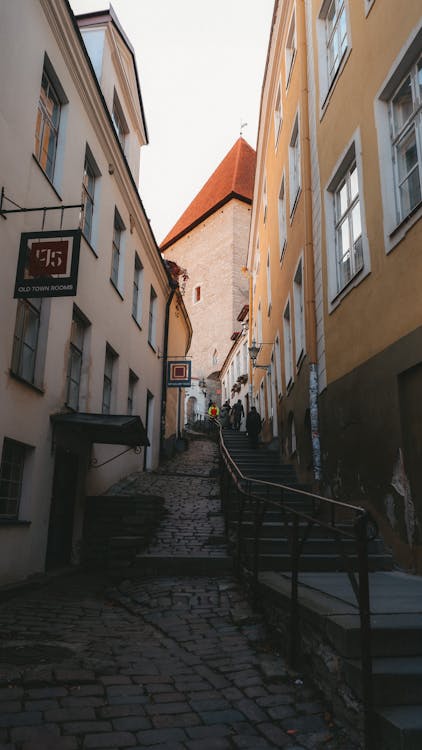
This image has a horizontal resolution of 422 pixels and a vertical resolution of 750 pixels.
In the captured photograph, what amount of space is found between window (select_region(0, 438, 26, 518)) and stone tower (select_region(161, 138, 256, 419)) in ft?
114

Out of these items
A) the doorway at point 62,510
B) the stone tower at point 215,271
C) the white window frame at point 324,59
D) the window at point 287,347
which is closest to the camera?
the doorway at point 62,510

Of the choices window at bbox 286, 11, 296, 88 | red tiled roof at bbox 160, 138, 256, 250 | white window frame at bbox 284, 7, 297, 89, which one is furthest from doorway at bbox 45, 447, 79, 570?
red tiled roof at bbox 160, 138, 256, 250

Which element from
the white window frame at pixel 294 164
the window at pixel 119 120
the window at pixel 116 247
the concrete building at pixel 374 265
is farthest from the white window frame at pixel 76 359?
the window at pixel 119 120

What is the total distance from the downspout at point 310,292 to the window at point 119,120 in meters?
4.53

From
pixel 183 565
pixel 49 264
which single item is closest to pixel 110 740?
pixel 183 565

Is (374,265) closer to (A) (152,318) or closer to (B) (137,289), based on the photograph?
(B) (137,289)

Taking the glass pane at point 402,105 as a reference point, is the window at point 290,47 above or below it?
→ above

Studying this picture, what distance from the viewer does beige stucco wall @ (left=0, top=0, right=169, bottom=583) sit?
750 centimetres

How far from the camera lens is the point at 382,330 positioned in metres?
7.23

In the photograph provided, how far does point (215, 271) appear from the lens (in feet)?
153

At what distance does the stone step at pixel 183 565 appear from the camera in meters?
7.67

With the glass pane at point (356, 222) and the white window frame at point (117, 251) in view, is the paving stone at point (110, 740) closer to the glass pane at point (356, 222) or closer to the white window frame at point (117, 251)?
the glass pane at point (356, 222)

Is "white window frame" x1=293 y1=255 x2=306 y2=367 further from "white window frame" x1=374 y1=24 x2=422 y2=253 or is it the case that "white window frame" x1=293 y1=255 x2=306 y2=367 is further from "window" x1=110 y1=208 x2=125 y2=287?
"white window frame" x1=374 y1=24 x2=422 y2=253

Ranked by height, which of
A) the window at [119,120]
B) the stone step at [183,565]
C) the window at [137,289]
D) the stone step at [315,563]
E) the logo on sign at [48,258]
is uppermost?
the window at [119,120]
